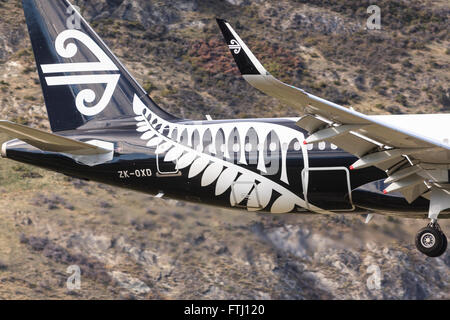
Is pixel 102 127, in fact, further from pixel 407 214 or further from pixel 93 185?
pixel 93 185

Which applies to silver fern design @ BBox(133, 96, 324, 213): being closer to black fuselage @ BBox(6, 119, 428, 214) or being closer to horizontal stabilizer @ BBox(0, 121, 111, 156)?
black fuselage @ BBox(6, 119, 428, 214)

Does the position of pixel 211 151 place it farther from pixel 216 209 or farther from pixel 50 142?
pixel 216 209

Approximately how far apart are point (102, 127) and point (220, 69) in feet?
206

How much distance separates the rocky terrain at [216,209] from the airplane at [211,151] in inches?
447

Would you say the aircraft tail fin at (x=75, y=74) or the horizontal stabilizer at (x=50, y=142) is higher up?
the aircraft tail fin at (x=75, y=74)

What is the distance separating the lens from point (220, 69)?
9831 centimetres

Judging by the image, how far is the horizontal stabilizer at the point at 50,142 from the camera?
3084 centimetres

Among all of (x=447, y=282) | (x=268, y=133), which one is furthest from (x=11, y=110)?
(x=268, y=133)

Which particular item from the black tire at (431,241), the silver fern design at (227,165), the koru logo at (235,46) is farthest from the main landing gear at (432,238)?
the koru logo at (235,46)

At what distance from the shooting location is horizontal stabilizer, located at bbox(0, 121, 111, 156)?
30.8 m

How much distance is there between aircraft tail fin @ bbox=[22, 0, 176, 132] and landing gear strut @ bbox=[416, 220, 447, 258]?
495 inches

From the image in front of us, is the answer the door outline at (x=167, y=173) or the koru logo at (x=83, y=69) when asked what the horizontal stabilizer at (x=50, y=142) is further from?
the koru logo at (x=83, y=69)

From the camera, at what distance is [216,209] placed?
156 ft

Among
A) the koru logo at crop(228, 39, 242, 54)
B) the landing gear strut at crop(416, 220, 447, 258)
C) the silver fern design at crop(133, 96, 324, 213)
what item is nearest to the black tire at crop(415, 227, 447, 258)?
the landing gear strut at crop(416, 220, 447, 258)
